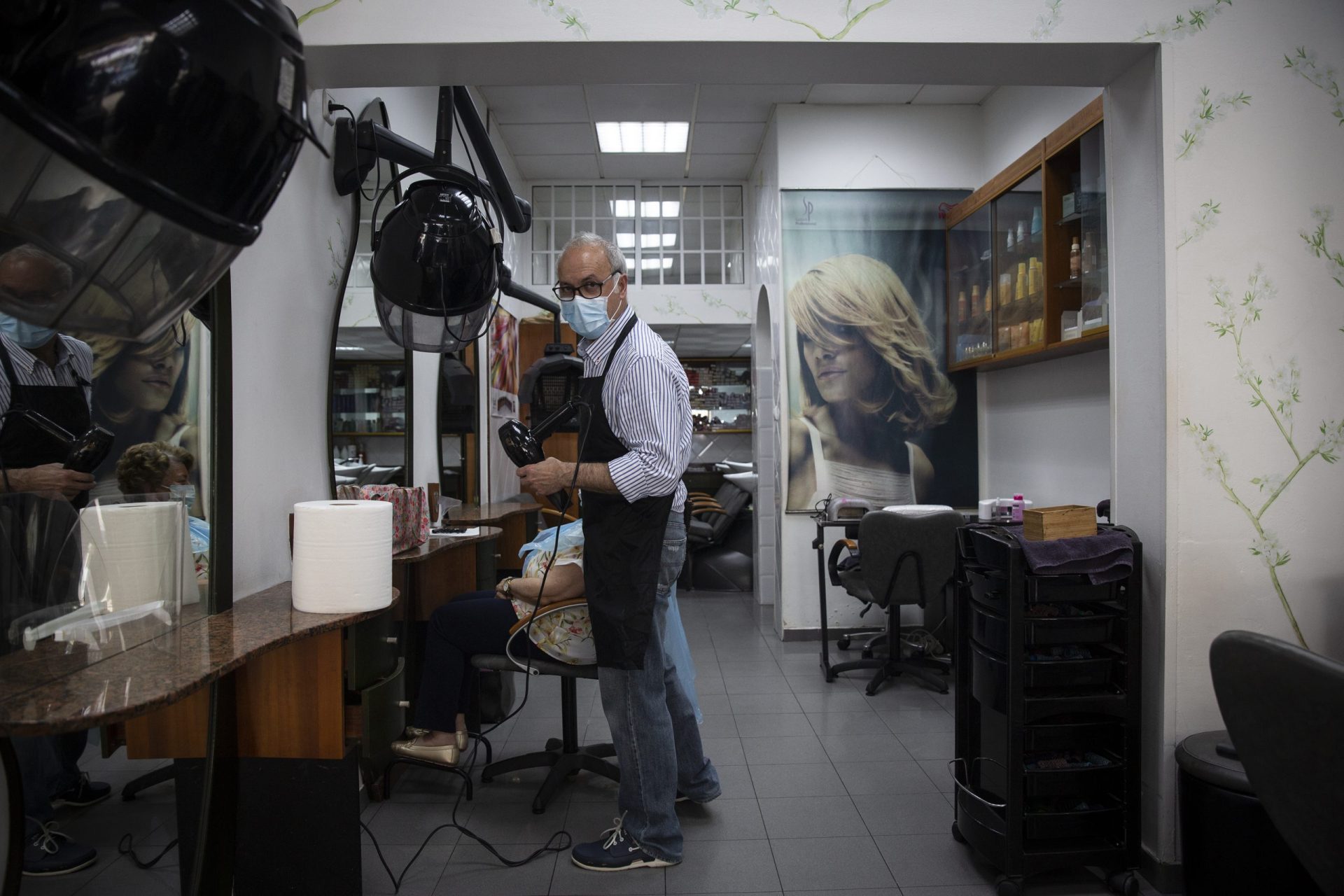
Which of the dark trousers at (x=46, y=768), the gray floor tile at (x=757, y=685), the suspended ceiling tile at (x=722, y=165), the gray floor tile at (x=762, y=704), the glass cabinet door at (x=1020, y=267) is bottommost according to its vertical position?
the gray floor tile at (x=757, y=685)

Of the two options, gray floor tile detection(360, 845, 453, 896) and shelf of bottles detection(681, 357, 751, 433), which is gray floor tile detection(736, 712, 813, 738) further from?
→ shelf of bottles detection(681, 357, 751, 433)

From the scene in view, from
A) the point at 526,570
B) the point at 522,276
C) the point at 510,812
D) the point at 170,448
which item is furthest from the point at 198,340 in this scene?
the point at 522,276

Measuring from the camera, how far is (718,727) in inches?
144

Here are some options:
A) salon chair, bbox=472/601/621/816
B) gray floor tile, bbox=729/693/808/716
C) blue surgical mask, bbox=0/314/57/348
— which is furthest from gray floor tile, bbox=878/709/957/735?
blue surgical mask, bbox=0/314/57/348

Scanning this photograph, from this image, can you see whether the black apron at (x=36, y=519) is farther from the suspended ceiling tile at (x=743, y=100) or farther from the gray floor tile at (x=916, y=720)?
the suspended ceiling tile at (x=743, y=100)

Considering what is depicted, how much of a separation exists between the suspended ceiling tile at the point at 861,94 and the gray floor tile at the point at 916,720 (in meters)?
3.44

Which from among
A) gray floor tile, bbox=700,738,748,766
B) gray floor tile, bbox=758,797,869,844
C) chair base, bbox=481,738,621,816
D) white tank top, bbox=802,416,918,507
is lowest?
gray floor tile, bbox=700,738,748,766

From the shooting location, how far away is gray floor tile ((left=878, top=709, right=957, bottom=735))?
363 centimetres

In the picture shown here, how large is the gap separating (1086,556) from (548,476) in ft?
4.66

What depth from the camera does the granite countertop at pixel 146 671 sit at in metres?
1.15

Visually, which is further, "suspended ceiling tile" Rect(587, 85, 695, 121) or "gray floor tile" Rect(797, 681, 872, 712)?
"suspended ceiling tile" Rect(587, 85, 695, 121)

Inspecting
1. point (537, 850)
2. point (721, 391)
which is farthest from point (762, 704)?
point (721, 391)

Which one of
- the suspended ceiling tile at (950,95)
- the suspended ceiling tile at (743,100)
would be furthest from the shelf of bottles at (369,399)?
the suspended ceiling tile at (950,95)

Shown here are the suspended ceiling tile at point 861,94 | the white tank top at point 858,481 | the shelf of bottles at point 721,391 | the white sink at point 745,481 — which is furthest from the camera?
the shelf of bottles at point 721,391
